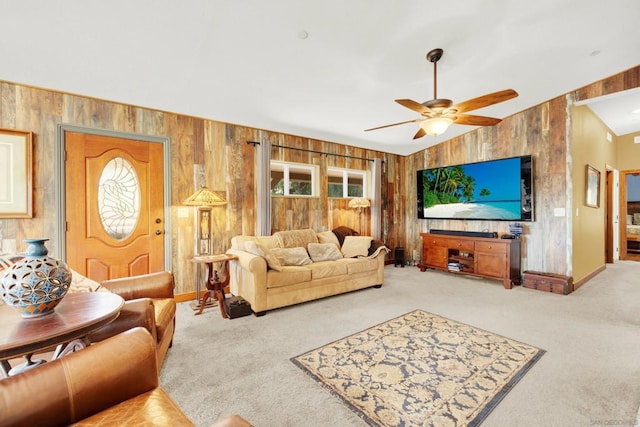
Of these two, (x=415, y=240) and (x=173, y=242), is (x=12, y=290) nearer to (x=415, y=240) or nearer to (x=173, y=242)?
(x=173, y=242)

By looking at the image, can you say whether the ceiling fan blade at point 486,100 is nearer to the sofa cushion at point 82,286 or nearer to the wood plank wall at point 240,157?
the wood plank wall at point 240,157

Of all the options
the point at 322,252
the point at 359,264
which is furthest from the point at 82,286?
the point at 359,264

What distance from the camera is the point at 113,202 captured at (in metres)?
3.33

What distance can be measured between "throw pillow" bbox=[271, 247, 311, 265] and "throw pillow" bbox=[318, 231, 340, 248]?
0.72 m

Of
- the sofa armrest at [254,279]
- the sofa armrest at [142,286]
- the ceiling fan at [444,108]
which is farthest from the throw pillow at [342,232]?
the sofa armrest at [142,286]

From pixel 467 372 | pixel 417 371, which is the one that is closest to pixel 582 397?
pixel 467 372

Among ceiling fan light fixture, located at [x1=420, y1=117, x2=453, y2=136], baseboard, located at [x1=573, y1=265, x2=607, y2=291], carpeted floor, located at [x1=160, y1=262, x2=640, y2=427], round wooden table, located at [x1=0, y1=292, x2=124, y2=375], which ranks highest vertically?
ceiling fan light fixture, located at [x1=420, y1=117, x2=453, y2=136]

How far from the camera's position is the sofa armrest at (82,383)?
93cm

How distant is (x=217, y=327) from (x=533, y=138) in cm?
529

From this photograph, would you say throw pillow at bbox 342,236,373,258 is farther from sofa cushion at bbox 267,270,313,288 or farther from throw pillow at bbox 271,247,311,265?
sofa cushion at bbox 267,270,313,288

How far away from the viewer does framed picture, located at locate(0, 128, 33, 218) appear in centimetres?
275

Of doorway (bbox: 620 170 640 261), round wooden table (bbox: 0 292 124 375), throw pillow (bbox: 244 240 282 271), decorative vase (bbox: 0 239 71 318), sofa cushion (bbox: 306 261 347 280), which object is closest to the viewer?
round wooden table (bbox: 0 292 124 375)

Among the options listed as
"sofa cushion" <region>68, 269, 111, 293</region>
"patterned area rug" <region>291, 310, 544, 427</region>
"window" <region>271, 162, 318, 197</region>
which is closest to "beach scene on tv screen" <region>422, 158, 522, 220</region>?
"window" <region>271, 162, 318, 197</region>

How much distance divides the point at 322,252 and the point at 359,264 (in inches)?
23.1
